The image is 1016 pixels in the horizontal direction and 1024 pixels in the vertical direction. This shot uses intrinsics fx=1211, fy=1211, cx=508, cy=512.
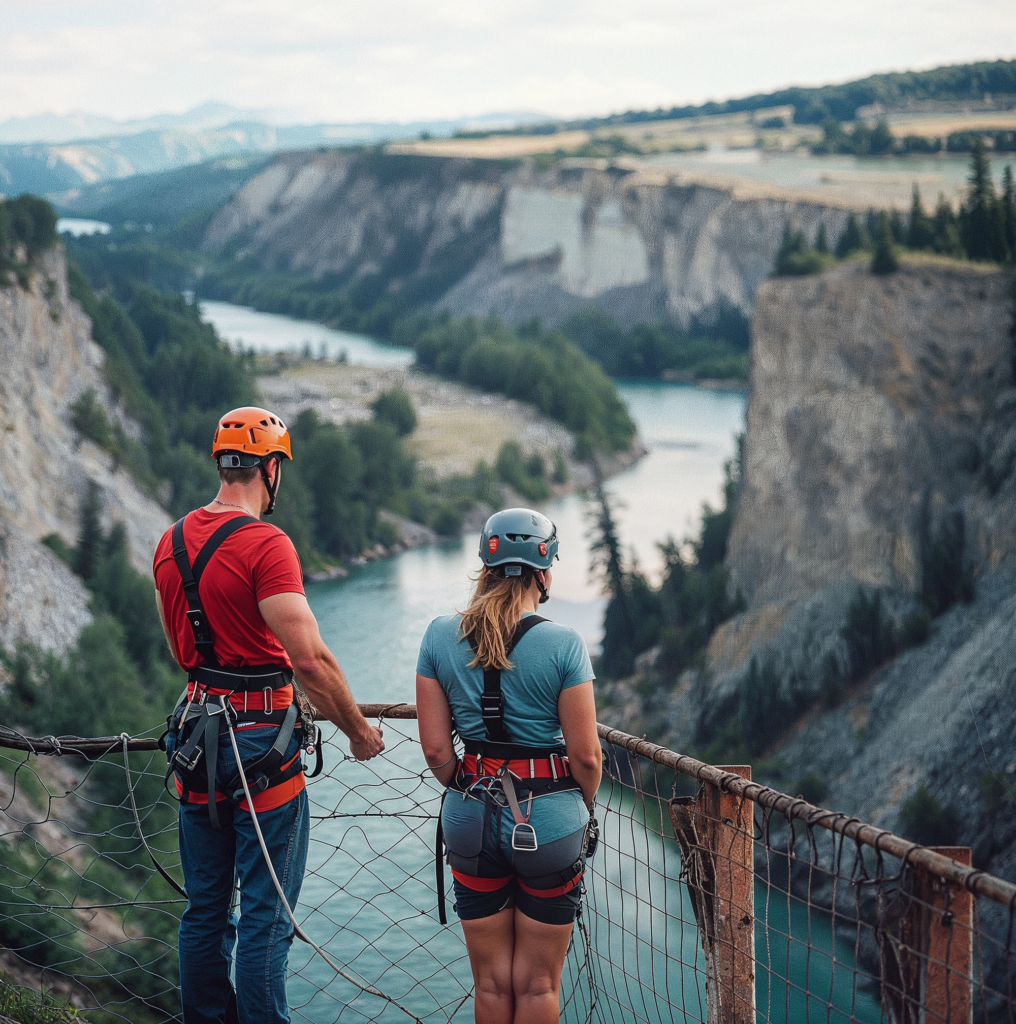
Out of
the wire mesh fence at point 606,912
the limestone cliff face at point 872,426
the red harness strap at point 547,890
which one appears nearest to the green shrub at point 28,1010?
the wire mesh fence at point 606,912

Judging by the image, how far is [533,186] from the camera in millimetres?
89000

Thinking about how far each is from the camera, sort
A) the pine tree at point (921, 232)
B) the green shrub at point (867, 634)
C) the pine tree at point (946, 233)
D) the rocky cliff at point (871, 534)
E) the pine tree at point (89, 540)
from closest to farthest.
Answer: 1. the rocky cliff at point (871, 534)
2. the green shrub at point (867, 634)
3. the pine tree at point (946, 233)
4. the pine tree at point (921, 232)
5. the pine tree at point (89, 540)

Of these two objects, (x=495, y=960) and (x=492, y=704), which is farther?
(x=495, y=960)

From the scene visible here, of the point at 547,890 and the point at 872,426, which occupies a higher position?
the point at 547,890

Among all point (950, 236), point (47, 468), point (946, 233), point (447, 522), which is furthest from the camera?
point (447, 522)

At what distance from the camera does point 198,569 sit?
343 centimetres

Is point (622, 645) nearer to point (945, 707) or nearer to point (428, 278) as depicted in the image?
point (945, 707)

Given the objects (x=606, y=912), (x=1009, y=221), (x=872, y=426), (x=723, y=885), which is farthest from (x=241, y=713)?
(x=1009, y=221)

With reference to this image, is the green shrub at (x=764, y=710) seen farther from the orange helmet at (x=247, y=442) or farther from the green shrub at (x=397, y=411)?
the green shrub at (x=397, y=411)

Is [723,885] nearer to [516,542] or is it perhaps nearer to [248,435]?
[516,542]

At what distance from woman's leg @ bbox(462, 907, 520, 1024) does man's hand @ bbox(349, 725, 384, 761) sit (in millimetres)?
606

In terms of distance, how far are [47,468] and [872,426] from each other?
21.2 metres

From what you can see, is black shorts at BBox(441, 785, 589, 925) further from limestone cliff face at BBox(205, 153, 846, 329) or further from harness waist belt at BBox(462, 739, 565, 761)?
limestone cliff face at BBox(205, 153, 846, 329)

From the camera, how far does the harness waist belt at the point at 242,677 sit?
353cm
